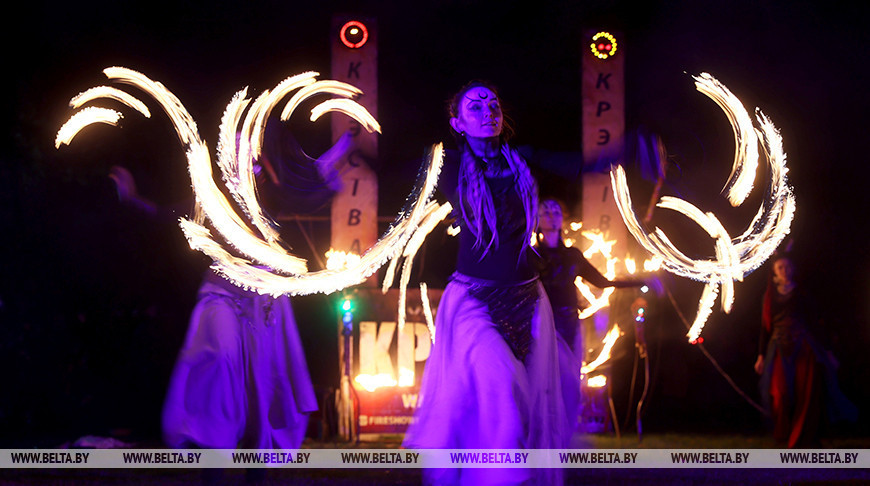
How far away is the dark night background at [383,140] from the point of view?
729 cm

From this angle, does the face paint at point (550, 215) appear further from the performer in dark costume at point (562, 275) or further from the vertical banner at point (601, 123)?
the vertical banner at point (601, 123)

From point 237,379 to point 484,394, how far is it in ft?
6.74

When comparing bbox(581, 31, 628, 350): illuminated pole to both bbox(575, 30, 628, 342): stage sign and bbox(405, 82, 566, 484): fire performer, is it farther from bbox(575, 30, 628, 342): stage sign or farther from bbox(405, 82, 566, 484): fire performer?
bbox(405, 82, 566, 484): fire performer

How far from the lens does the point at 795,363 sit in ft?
22.6

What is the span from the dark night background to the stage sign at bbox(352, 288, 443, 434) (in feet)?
1.34

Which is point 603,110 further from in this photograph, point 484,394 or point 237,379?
point 484,394

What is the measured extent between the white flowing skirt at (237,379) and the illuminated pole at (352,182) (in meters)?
1.97

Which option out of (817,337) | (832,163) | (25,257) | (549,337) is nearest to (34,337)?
(25,257)

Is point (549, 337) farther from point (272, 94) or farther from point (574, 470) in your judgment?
point (272, 94)

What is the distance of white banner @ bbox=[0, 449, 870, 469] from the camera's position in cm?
491

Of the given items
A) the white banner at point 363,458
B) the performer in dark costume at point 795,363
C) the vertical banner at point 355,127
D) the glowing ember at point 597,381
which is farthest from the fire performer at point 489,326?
the glowing ember at point 597,381

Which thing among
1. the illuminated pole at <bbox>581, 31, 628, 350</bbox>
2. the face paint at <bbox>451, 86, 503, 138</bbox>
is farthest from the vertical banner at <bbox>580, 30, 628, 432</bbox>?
the face paint at <bbox>451, 86, 503, 138</bbox>

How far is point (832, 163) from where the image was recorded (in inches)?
311

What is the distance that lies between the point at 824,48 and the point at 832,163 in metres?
1.09
